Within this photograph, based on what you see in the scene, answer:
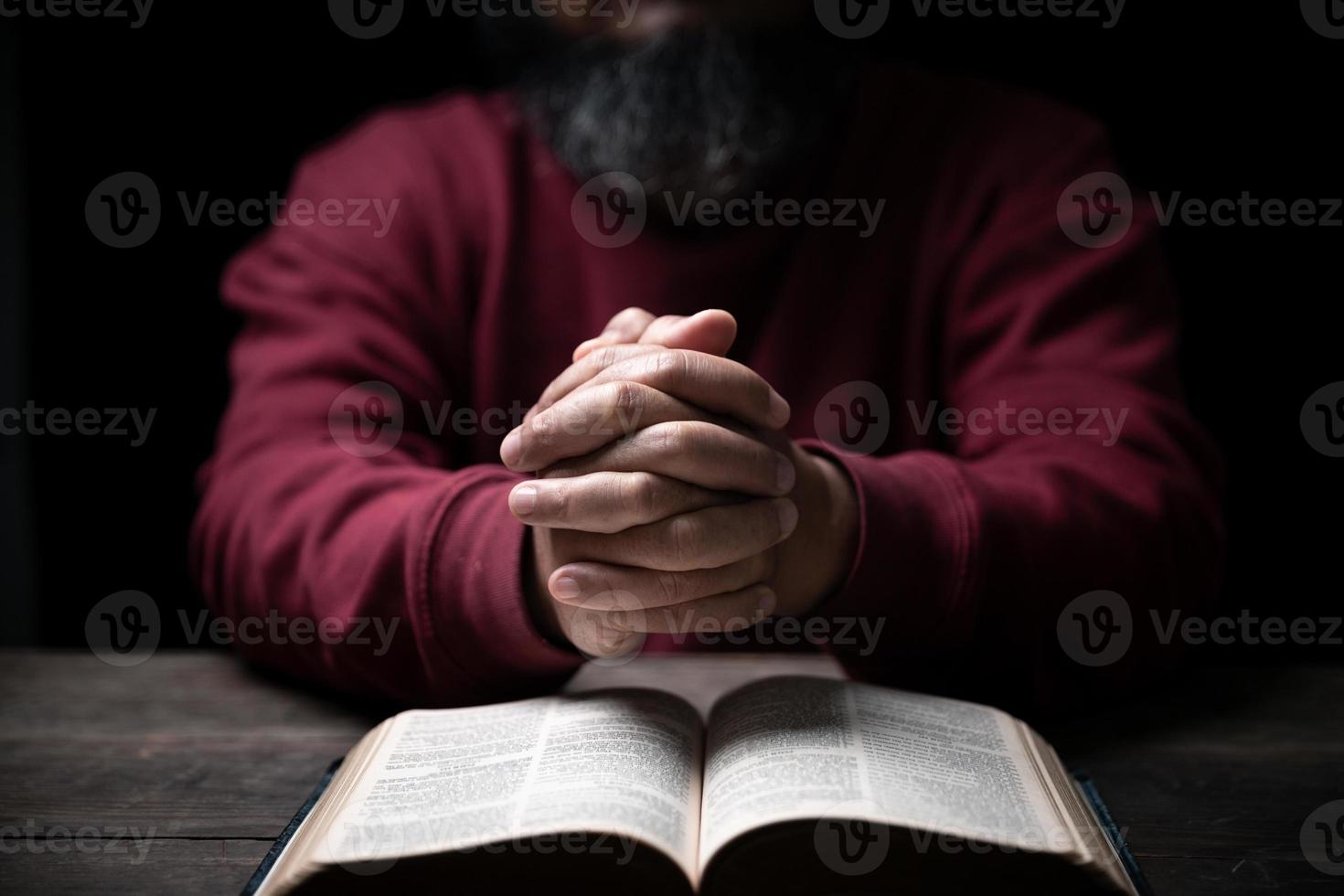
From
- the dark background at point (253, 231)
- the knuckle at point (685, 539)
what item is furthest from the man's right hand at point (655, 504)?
the dark background at point (253, 231)

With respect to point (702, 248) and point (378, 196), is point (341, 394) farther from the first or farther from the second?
point (702, 248)

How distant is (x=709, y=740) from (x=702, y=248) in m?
0.72

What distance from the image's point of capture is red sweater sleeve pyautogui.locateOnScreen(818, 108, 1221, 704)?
0.86 meters

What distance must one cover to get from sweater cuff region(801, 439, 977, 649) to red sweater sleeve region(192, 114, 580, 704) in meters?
0.26

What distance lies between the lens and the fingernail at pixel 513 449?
794 mm

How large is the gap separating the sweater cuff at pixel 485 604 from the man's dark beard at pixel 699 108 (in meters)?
0.58

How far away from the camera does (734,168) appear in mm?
1279

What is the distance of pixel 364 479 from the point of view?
3.19 ft

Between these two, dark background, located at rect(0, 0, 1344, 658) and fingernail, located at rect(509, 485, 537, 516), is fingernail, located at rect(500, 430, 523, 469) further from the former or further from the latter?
dark background, located at rect(0, 0, 1344, 658)

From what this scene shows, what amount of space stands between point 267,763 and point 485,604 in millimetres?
226

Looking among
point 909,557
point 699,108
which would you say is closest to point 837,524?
point 909,557

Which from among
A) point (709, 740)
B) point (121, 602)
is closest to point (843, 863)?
point (709, 740)

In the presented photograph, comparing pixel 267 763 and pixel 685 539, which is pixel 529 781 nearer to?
pixel 685 539

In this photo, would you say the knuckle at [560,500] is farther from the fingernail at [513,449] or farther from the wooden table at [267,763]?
the wooden table at [267,763]
